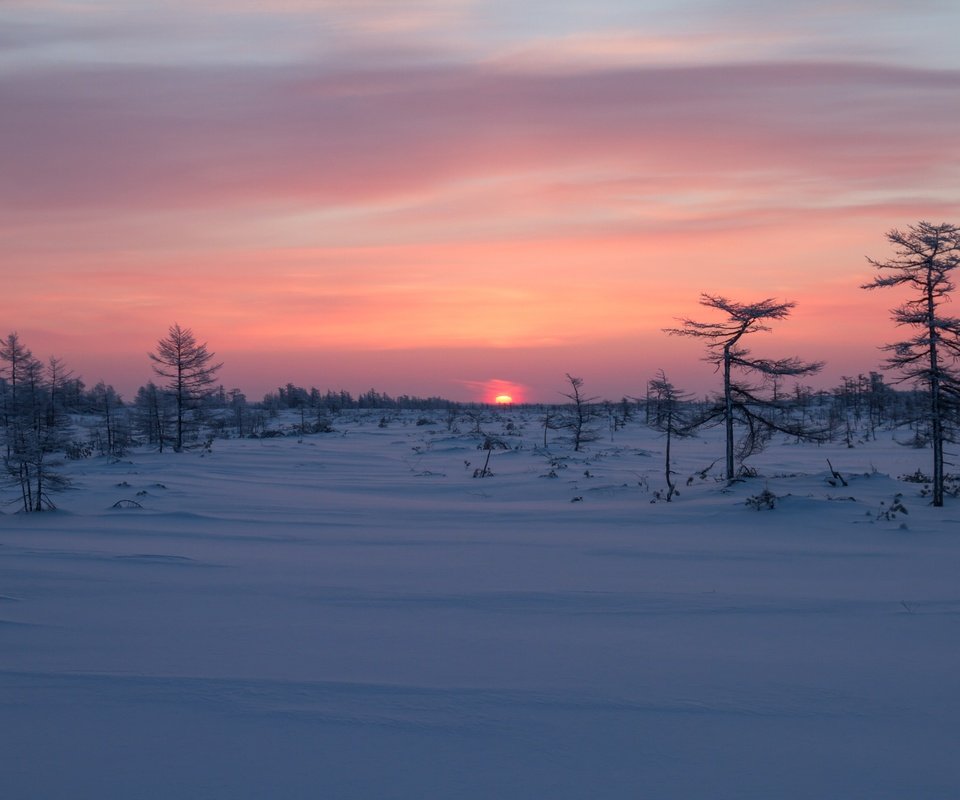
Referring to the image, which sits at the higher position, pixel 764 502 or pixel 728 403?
pixel 728 403

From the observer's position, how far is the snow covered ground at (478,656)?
4.10 m

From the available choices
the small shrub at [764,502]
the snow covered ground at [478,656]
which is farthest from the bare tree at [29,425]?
the small shrub at [764,502]

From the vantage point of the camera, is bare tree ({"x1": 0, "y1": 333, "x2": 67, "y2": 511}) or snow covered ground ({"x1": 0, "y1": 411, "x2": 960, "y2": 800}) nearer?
snow covered ground ({"x1": 0, "y1": 411, "x2": 960, "y2": 800})

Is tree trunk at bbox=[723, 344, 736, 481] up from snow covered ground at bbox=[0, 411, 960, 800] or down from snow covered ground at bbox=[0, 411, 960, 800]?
up

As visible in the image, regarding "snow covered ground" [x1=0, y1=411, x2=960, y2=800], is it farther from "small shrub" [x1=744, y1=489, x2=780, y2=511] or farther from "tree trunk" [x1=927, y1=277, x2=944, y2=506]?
"tree trunk" [x1=927, y1=277, x2=944, y2=506]

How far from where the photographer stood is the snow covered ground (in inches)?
161

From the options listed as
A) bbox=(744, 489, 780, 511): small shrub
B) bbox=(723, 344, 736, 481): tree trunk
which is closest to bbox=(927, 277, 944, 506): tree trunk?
bbox=(744, 489, 780, 511): small shrub

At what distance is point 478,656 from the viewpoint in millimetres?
5812

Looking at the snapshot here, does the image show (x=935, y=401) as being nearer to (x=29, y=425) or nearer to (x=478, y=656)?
(x=478, y=656)

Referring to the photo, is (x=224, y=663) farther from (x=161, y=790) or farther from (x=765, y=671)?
(x=765, y=671)

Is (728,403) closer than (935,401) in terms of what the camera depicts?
No

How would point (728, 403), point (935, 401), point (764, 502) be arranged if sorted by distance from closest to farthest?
point (764, 502) → point (935, 401) → point (728, 403)

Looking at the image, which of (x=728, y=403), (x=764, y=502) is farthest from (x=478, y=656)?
(x=728, y=403)

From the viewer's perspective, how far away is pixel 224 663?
5.61 m
